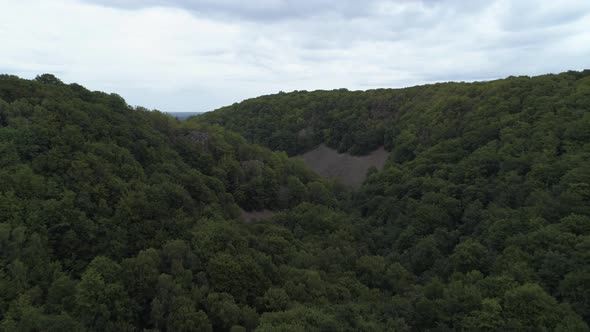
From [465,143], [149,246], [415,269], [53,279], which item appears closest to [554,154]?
[465,143]

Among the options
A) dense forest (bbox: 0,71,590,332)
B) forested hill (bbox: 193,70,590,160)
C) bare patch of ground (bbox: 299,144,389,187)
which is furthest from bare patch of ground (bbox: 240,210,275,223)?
forested hill (bbox: 193,70,590,160)

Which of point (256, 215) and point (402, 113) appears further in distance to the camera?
point (402, 113)

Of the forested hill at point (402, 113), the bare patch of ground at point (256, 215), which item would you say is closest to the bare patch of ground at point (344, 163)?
the forested hill at point (402, 113)

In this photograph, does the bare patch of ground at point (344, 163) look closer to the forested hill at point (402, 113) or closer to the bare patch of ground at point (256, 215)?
the forested hill at point (402, 113)

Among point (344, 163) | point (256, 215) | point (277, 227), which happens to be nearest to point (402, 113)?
point (344, 163)

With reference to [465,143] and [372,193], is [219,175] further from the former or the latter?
[465,143]

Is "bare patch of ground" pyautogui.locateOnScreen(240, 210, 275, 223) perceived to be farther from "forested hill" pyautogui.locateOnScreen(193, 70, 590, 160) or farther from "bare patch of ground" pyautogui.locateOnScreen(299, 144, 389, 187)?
"forested hill" pyautogui.locateOnScreen(193, 70, 590, 160)

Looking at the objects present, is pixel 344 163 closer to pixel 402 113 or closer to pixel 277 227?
pixel 402 113
